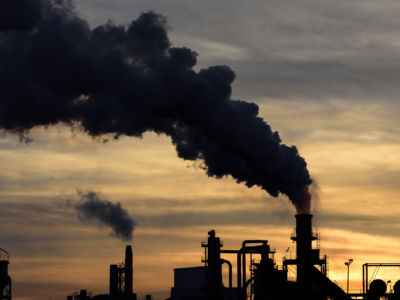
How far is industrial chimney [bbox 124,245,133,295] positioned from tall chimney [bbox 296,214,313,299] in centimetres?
5733

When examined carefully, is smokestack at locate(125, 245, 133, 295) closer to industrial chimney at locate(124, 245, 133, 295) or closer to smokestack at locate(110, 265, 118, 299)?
industrial chimney at locate(124, 245, 133, 295)

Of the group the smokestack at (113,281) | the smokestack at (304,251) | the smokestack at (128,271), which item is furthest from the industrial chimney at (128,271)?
the smokestack at (304,251)

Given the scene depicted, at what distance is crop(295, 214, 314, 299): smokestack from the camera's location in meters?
78.0

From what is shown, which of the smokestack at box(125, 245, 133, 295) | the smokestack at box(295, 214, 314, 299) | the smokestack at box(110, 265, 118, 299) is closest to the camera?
the smokestack at box(295, 214, 314, 299)

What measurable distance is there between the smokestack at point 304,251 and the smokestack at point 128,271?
5733 cm

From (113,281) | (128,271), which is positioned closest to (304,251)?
(128,271)

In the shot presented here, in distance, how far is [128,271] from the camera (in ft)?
Result: 442

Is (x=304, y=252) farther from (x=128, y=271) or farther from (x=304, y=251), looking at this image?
(x=128, y=271)

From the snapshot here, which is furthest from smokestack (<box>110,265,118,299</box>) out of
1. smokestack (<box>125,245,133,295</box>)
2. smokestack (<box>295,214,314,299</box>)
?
smokestack (<box>295,214,314,299</box>)

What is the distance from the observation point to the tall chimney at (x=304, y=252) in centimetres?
7800

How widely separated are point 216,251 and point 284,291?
18.7 m

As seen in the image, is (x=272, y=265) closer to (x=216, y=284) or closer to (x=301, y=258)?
(x=301, y=258)

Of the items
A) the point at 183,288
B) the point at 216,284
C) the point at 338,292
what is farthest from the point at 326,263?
the point at 183,288

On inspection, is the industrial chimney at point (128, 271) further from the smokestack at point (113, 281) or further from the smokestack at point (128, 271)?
the smokestack at point (113, 281)
